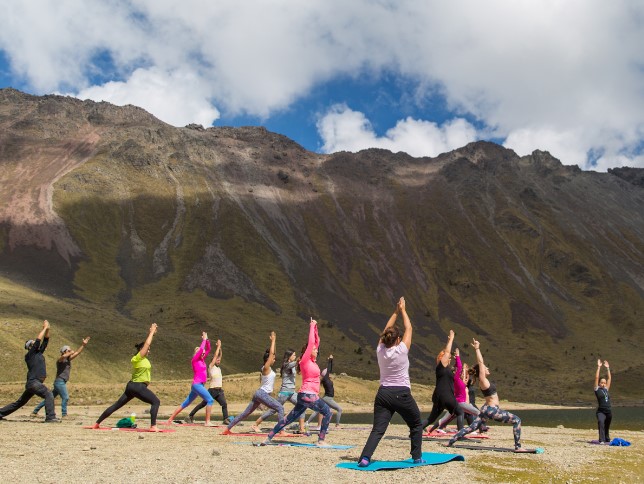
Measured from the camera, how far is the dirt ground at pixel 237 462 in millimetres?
10492

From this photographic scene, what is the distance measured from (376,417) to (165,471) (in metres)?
4.07

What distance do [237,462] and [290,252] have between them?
120847mm

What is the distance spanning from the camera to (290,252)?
13300 centimetres

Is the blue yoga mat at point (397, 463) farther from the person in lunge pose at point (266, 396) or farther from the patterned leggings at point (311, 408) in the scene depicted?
the person in lunge pose at point (266, 396)

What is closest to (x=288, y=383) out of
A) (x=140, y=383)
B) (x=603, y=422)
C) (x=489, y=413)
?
(x=140, y=383)

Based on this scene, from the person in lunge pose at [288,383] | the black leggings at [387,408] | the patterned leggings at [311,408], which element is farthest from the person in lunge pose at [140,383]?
the black leggings at [387,408]

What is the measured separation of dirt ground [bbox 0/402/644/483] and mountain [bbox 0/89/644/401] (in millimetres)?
40582

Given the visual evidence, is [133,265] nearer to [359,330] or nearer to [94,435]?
[359,330]

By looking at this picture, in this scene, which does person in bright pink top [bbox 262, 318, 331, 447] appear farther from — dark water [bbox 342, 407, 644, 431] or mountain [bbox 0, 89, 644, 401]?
mountain [bbox 0, 89, 644, 401]

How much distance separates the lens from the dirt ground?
413 inches

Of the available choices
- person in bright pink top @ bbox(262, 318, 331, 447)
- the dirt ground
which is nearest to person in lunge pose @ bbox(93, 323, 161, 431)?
the dirt ground

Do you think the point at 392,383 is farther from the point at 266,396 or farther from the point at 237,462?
the point at 266,396

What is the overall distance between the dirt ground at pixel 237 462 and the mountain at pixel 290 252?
40.6 metres

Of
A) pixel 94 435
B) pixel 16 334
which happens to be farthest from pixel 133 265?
pixel 94 435
